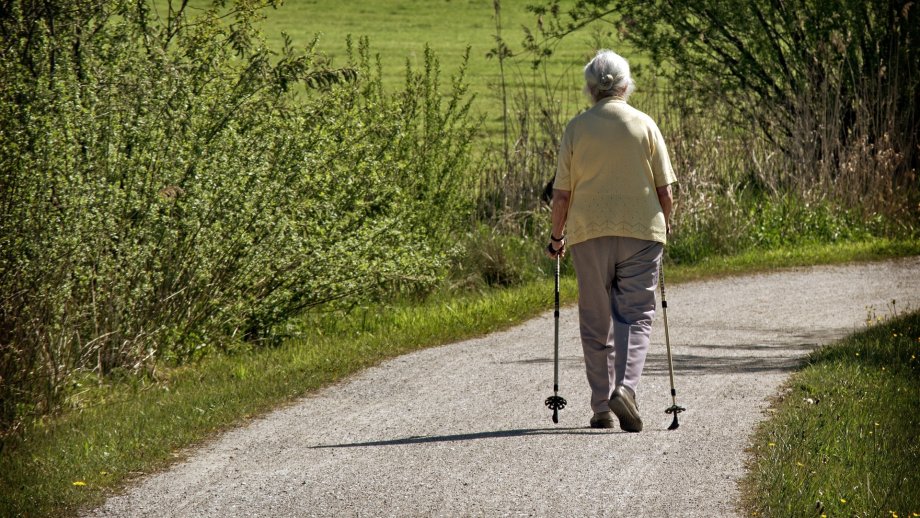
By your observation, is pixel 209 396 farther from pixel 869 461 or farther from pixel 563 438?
pixel 869 461

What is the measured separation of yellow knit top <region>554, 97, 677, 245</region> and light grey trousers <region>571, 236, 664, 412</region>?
0.12 metres

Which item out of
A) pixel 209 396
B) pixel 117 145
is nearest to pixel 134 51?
pixel 117 145

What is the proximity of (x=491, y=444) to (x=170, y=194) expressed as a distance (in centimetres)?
357

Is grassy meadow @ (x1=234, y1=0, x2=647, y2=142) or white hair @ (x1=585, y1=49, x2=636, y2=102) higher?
white hair @ (x1=585, y1=49, x2=636, y2=102)

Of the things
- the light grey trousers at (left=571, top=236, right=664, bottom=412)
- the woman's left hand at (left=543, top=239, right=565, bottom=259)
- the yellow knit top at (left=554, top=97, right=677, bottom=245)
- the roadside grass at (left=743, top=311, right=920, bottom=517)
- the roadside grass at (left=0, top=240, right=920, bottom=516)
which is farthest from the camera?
the woman's left hand at (left=543, top=239, right=565, bottom=259)

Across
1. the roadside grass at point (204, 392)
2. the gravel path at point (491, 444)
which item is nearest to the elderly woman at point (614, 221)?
the gravel path at point (491, 444)

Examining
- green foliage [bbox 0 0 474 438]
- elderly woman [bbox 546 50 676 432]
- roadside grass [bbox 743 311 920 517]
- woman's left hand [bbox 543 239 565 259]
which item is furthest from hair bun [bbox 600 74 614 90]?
green foliage [bbox 0 0 474 438]

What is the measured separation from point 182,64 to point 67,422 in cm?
341

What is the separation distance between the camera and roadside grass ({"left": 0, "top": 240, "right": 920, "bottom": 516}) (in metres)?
6.62

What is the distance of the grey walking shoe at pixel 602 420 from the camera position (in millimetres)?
7395

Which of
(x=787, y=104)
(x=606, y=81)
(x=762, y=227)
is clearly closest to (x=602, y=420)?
(x=606, y=81)

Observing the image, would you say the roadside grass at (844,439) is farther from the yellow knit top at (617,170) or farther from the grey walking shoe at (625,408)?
the yellow knit top at (617,170)

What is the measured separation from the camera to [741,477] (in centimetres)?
635

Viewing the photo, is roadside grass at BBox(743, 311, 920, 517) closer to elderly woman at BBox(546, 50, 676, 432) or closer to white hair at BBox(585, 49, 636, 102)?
elderly woman at BBox(546, 50, 676, 432)
